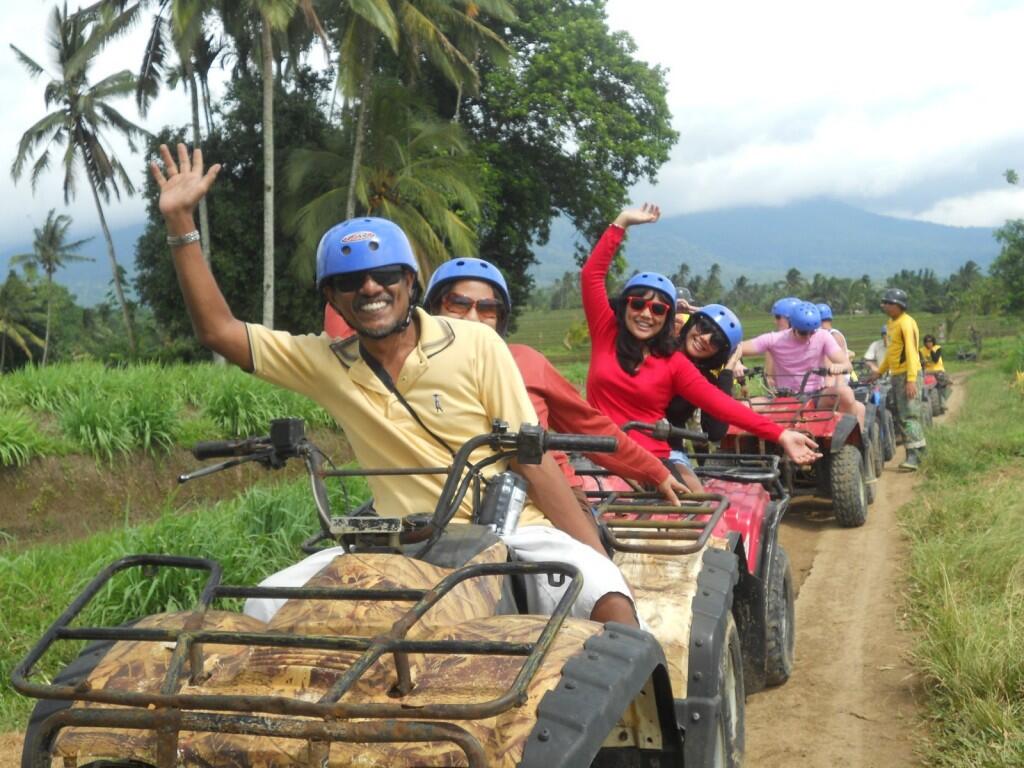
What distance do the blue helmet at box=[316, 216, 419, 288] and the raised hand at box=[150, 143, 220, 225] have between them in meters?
0.43

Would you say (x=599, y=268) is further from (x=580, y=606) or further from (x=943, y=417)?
(x=943, y=417)

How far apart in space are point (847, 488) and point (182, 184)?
646cm

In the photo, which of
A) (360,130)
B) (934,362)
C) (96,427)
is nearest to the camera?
(96,427)

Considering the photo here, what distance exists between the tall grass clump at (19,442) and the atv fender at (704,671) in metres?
8.82

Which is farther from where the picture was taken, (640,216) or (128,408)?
(128,408)

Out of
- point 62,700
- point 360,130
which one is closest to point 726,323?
point 62,700

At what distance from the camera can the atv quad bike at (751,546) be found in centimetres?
456

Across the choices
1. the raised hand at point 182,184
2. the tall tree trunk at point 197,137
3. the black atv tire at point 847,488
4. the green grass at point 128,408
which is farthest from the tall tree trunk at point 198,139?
the raised hand at point 182,184

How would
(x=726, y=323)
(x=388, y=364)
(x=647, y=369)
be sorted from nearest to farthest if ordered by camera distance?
(x=388, y=364)
(x=647, y=369)
(x=726, y=323)

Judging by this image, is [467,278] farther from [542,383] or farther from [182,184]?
[182,184]

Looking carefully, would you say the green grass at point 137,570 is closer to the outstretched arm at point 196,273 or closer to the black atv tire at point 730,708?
the outstretched arm at point 196,273

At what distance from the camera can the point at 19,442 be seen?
34.7 feet

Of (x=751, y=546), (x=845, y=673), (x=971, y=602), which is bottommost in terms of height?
(x=845, y=673)

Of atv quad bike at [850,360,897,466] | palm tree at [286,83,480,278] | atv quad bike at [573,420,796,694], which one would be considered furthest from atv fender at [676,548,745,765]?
palm tree at [286,83,480,278]
